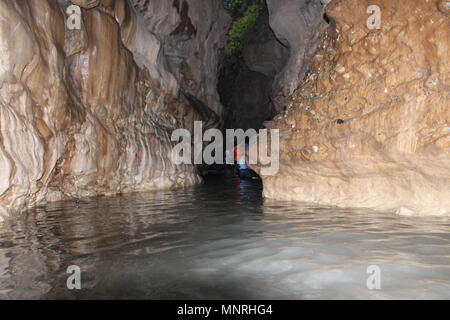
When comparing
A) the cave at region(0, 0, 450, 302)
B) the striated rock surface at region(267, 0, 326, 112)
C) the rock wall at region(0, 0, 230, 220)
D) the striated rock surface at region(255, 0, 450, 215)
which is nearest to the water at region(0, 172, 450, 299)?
the cave at region(0, 0, 450, 302)

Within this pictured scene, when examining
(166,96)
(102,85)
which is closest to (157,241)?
(102,85)

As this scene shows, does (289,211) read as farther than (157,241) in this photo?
Yes

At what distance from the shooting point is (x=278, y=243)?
4363mm

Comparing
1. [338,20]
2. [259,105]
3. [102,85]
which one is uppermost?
[259,105]

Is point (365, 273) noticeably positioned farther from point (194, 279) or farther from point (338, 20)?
point (338, 20)

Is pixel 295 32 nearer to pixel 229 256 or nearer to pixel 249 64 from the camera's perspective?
pixel 249 64

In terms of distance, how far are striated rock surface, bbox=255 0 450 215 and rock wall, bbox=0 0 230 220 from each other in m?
5.51

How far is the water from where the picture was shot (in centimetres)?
291

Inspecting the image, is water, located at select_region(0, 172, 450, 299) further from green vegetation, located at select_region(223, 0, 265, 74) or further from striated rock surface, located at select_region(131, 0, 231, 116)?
green vegetation, located at select_region(223, 0, 265, 74)

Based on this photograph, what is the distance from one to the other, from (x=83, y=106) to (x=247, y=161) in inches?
196

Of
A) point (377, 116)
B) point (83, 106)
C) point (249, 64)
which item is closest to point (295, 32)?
point (377, 116)

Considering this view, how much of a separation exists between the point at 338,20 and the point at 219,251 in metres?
6.10

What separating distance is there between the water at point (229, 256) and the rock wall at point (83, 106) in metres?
1.72

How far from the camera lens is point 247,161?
31.9ft
